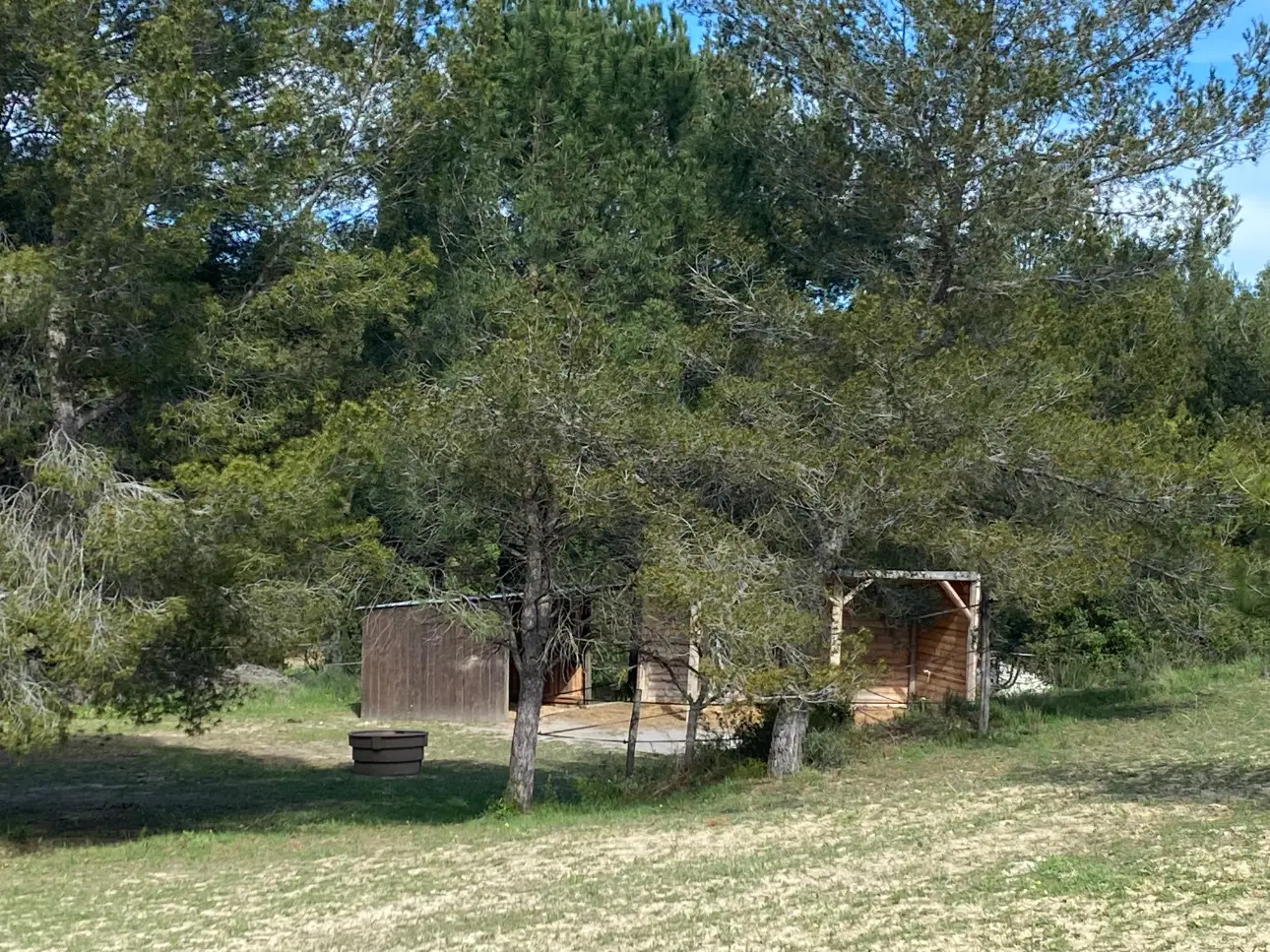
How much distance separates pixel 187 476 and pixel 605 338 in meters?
4.23

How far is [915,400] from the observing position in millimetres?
14336

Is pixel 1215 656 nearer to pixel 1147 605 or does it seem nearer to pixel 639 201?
pixel 1147 605

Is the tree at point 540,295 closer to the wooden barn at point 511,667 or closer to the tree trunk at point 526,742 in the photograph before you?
the tree trunk at point 526,742

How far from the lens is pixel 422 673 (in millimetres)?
27656

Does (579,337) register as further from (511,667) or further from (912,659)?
(511,667)

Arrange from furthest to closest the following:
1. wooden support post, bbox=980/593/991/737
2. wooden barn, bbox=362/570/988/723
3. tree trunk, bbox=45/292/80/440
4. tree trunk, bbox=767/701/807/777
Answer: wooden barn, bbox=362/570/988/723 → wooden support post, bbox=980/593/991/737 → tree trunk, bbox=767/701/807/777 → tree trunk, bbox=45/292/80/440

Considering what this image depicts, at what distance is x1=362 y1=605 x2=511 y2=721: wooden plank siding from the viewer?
27.3 metres

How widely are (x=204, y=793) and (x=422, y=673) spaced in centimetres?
919

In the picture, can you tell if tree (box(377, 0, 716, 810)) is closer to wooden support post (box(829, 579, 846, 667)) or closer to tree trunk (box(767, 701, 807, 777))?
wooden support post (box(829, 579, 846, 667))

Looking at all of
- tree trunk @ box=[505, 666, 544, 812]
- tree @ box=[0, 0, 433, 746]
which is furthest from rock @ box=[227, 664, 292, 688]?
tree @ box=[0, 0, 433, 746]

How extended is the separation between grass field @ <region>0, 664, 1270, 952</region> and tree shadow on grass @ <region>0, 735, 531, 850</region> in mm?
79

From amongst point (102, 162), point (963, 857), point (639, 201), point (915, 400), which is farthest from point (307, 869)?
point (639, 201)

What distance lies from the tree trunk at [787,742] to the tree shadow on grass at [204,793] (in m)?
3.39

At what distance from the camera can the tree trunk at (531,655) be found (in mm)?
15273
